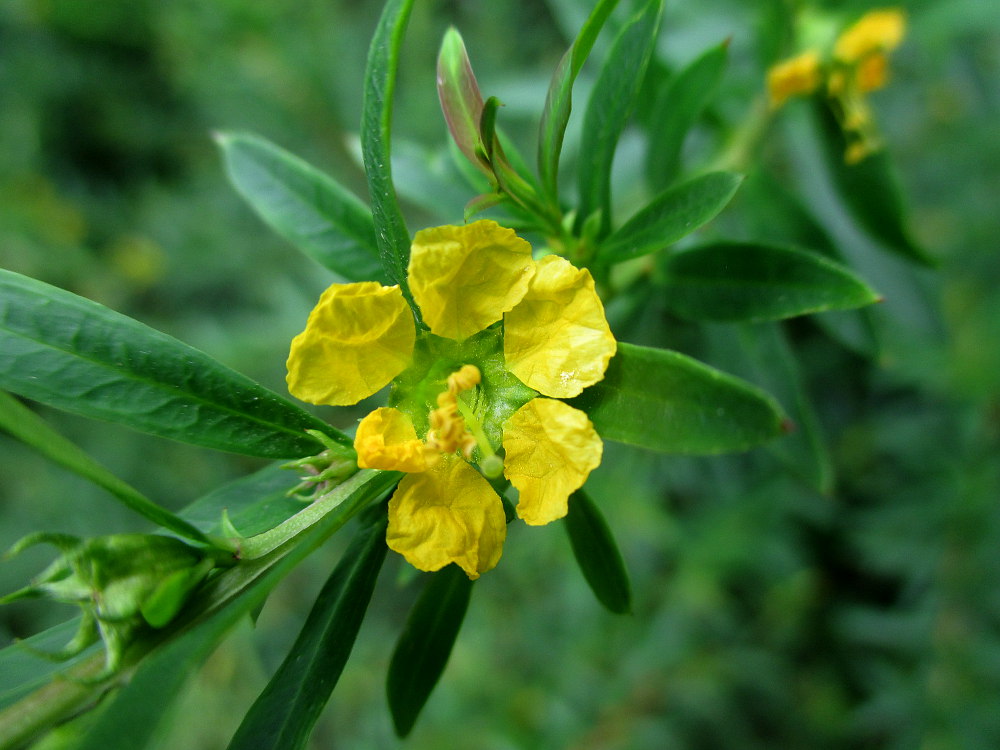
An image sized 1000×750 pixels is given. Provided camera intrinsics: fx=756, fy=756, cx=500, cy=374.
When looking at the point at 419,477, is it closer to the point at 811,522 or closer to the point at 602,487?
the point at 602,487

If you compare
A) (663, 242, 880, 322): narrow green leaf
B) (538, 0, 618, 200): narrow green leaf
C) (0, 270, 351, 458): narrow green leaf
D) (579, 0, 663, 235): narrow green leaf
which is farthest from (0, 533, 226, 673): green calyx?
(663, 242, 880, 322): narrow green leaf

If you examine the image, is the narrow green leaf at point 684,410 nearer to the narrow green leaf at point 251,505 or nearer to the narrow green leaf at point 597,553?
the narrow green leaf at point 597,553

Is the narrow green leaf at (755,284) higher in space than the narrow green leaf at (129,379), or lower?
lower

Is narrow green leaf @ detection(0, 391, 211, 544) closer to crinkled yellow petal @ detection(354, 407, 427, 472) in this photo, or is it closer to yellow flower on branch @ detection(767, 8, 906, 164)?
crinkled yellow petal @ detection(354, 407, 427, 472)

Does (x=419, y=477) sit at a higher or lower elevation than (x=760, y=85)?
lower

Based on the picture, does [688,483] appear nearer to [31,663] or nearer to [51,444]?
[31,663]

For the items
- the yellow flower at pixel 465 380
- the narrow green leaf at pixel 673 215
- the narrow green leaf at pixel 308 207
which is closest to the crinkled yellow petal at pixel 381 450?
the yellow flower at pixel 465 380

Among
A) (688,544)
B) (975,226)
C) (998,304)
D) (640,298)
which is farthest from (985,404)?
(640,298)
